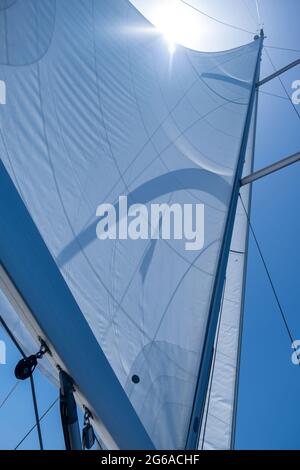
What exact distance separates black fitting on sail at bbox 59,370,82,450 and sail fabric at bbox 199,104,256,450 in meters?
1.05

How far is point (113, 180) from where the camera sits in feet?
4.54

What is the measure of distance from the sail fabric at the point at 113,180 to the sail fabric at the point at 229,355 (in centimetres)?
60

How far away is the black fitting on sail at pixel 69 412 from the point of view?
0.90 m

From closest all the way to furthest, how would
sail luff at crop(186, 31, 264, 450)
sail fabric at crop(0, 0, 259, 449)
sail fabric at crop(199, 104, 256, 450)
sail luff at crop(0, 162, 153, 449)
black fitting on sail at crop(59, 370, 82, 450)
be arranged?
sail luff at crop(0, 162, 153, 449) → black fitting on sail at crop(59, 370, 82, 450) → sail fabric at crop(0, 0, 259, 449) → sail luff at crop(186, 31, 264, 450) → sail fabric at crop(199, 104, 256, 450)

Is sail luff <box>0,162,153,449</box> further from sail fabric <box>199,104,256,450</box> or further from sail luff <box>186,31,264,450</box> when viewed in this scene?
sail fabric <box>199,104,256,450</box>

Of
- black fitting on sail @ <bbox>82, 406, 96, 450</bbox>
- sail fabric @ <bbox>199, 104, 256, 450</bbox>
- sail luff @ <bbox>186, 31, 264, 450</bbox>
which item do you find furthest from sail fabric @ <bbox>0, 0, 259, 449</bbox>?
sail fabric @ <bbox>199, 104, 256, 450</bbox>

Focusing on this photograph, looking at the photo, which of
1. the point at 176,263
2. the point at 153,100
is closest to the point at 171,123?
the point at 153,100

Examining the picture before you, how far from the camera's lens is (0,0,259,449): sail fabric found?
105 cm

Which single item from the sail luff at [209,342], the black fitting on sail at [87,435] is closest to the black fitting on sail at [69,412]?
the black fitting on sail at [87,435]

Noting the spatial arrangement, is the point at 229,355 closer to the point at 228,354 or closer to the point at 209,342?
the point at 228,354

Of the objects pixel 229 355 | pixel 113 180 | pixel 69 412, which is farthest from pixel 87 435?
pixel 229 355

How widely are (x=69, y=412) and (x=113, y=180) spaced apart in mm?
906

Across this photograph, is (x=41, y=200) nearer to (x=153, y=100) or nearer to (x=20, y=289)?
(x=20, y=289)

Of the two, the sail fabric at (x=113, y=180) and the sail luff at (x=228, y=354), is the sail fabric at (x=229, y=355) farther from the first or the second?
the sail fabric at (x=113, y=180)
